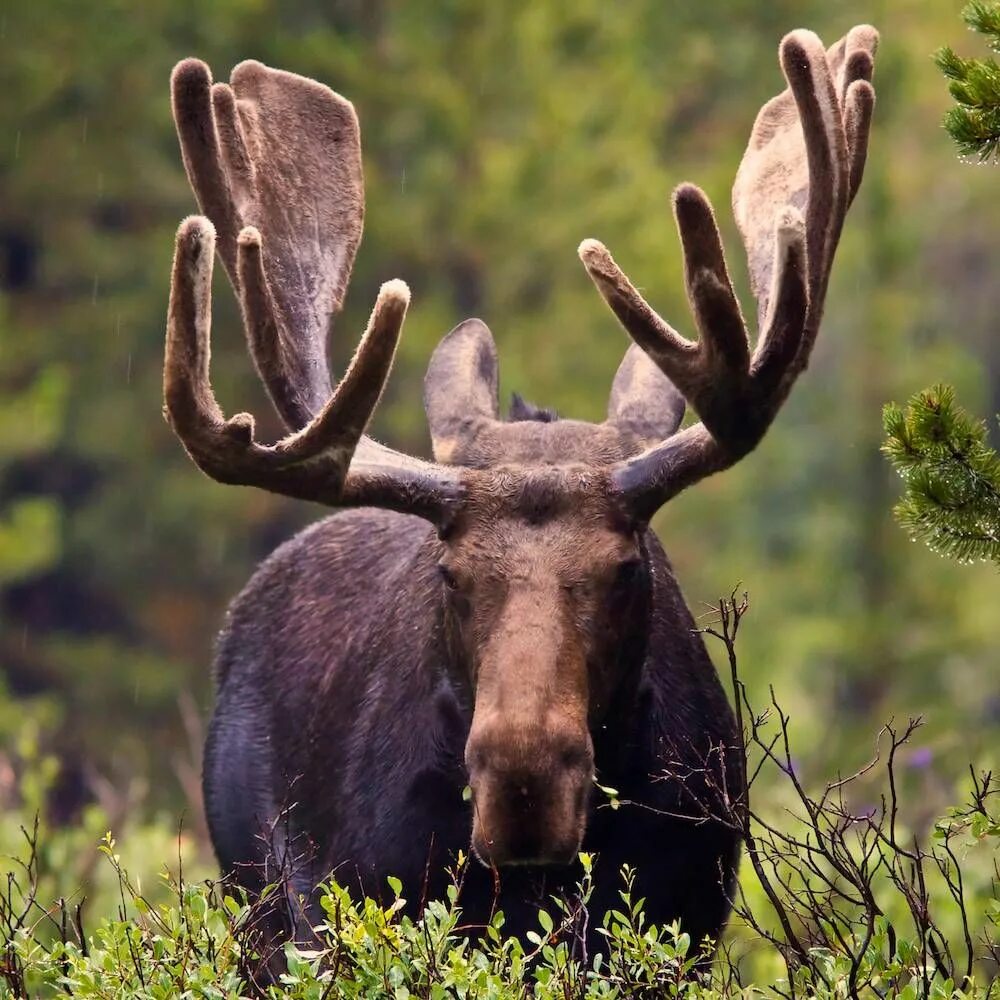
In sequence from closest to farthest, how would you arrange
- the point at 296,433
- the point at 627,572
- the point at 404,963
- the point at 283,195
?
1. the point at 404,963
2. the point at 627,572
3. the point at 296,433
4. the point at 283,195

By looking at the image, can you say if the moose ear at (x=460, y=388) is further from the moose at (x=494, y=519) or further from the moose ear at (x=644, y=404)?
the moose ear at (x=644, y=404)

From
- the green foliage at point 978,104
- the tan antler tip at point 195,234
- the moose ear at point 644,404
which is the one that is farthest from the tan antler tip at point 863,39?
the tan antler tip at point 195,234

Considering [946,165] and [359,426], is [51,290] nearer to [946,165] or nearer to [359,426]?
[359,426]

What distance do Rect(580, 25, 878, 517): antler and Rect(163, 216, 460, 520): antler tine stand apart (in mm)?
549

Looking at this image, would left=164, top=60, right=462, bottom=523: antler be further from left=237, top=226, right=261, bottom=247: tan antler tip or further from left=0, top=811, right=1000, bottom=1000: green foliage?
left=0, top=811, right=1000, bottom=1000: green foliage

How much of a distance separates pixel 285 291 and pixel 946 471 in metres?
2.18

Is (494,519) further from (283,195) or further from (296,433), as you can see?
(283,195)

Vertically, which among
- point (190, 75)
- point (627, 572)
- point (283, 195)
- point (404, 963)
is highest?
point (190, 75)

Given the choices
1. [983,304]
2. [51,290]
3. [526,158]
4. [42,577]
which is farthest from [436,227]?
[983,304]

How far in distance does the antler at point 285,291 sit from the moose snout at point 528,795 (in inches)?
34.6

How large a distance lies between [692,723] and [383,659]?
38.7 inches

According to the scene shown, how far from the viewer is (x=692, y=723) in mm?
5715

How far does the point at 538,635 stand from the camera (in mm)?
5000

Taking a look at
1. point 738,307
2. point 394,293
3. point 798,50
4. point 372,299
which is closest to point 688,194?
point 738,307
